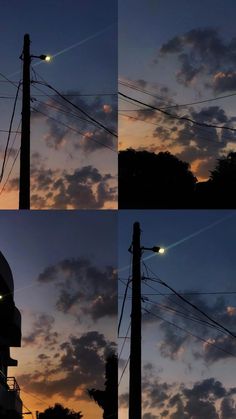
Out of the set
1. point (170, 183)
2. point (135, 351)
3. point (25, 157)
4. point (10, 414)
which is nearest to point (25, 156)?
point (25, 157)

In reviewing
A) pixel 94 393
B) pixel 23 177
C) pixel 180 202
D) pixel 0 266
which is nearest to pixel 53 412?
pixel 94 393

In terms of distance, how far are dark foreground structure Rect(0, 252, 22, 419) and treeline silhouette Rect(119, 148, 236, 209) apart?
12066 mm

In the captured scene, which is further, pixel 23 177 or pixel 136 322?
pixel 23 177

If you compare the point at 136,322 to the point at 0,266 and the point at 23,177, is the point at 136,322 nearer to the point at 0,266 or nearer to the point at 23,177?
the point at 23,177

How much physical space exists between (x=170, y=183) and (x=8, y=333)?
1638 centimetres

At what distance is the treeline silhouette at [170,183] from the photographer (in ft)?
148

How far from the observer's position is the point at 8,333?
33406 mm

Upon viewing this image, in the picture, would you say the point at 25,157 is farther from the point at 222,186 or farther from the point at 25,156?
the point at 222,186

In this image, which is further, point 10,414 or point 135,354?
point 10,414

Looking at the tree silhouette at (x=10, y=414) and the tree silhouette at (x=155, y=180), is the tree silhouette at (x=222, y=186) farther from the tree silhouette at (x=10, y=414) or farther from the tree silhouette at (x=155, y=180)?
the tree silhouette at (x=10, y=414)

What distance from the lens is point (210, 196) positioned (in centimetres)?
4709

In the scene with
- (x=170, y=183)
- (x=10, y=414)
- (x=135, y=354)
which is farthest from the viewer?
(x=170, y=183)

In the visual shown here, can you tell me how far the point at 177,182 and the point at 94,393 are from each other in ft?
43.6

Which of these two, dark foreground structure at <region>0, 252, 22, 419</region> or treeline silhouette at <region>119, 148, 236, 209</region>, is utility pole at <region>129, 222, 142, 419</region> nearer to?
dark foreground structure at <region>0, 252, 22, 419</region>
